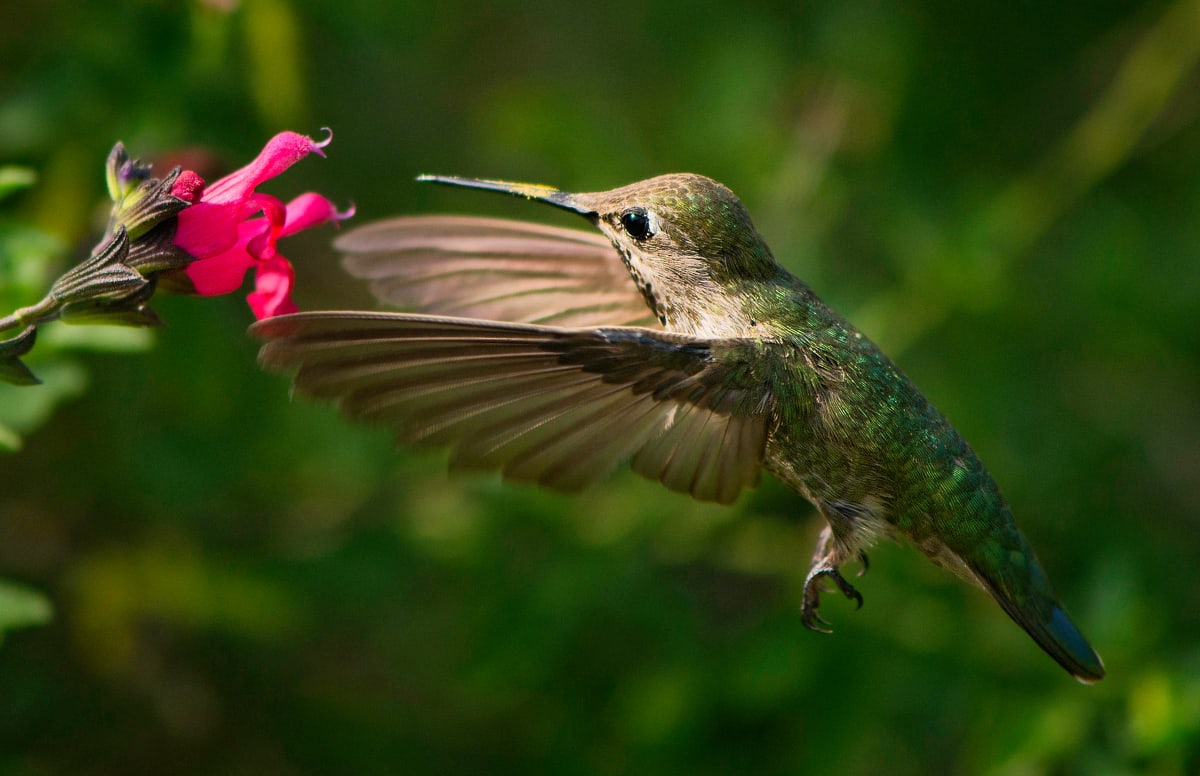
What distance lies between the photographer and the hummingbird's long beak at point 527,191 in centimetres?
227

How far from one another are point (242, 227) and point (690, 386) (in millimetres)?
798

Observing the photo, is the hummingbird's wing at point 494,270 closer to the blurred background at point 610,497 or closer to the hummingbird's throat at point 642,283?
the hummingbird's throat at point 642,283

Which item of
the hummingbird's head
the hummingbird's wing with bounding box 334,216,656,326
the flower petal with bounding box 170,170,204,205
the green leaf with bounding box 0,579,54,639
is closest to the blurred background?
the hummingbird's wing with bounding box 334,216,656,326

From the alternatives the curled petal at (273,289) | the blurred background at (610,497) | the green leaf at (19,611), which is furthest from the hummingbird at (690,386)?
the green leaf at (19,611)

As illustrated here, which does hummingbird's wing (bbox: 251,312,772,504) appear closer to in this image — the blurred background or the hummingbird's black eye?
the hummingbird's black eye

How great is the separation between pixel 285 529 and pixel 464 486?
23.4 inches

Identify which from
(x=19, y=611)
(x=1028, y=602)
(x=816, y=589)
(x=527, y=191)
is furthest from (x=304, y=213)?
(x=1028, y=602)

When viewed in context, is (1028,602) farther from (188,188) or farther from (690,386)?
(188,188)

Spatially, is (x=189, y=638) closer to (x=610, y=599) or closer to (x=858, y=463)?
(x=610, y=599)

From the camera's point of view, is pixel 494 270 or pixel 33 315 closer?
pixel 33 315

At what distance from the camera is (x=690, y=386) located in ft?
7.43

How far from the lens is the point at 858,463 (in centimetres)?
247

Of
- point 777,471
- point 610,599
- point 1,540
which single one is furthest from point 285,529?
point 777,471

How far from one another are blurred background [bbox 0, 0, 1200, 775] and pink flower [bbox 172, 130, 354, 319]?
903 mm
